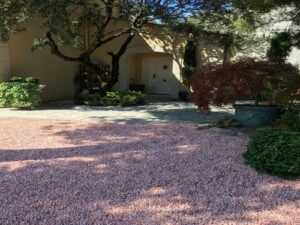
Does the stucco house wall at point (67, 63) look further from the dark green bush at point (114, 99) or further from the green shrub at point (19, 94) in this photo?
the dark green bush at point (114, 99)

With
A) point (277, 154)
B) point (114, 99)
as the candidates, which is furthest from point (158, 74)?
point (277, 154)

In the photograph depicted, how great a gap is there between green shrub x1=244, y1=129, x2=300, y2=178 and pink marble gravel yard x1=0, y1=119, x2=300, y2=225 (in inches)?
6.0

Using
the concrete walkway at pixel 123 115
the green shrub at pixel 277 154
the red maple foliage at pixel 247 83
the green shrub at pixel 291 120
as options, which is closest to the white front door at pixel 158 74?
the concrete walkway at pixel 123 115

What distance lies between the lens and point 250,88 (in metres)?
8.43

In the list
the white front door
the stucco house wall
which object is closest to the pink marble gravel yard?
the stucco house wall

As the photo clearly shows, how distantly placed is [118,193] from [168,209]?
74 cm

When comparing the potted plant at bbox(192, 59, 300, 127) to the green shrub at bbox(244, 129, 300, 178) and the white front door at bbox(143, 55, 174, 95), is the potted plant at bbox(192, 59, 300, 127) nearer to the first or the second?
the green shrub at bbox(244, 129, 300, 178)

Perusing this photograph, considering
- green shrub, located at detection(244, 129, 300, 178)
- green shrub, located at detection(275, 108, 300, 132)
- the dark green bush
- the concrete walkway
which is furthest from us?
the dark green bush

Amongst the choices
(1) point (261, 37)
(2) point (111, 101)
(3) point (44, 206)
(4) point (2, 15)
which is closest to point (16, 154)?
(3) point (44, 206)

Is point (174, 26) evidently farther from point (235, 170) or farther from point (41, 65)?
point (235, 170)

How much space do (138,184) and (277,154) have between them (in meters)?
1.91

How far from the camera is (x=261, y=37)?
15.4m

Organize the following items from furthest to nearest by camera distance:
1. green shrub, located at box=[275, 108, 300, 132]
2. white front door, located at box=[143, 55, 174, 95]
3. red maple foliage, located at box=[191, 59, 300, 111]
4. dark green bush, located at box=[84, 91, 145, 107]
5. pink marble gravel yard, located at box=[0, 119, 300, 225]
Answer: white front door, located at box=[143, 55, 174, 95] < dark green bush, located at box=[84, 91, 145, 107] < red maple foliage, located at box=[191, 59, 300, 111] < green shrub, located at box=[275, 108, 300, 132] < pink marble gravel yard, located at box=[0, 119, 300, 225]

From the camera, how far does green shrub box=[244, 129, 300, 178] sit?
5219 mm
